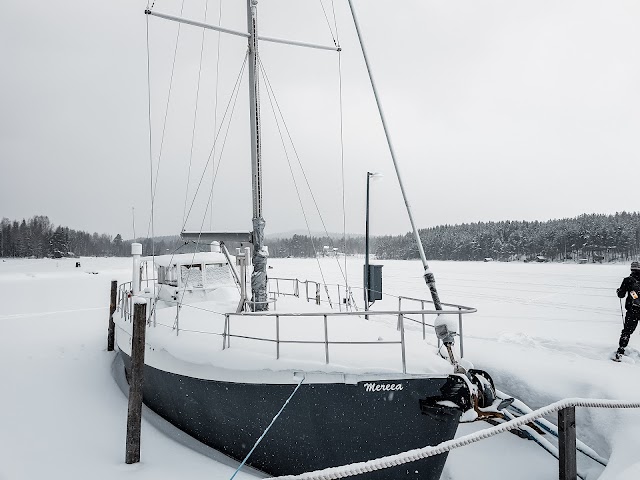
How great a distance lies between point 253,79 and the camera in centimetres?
883

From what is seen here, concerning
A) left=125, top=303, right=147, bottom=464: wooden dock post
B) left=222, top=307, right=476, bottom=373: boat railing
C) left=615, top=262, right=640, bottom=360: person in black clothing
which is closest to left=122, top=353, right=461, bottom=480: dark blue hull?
left=222, top=307, right=476, bottom=373: boat railing

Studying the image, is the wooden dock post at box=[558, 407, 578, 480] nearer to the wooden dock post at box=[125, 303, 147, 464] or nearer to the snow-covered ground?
the snow-covered ground

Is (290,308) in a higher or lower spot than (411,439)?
higher

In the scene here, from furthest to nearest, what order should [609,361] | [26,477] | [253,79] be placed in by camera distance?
[609,361] → [253,79] → [26,477]

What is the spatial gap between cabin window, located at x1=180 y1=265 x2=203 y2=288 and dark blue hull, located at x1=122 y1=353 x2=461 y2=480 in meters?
5.60

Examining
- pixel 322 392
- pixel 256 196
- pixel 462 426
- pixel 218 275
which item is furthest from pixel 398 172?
pixel 218 275

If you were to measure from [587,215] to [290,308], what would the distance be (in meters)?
119

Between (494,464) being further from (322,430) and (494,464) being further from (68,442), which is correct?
(68,442)

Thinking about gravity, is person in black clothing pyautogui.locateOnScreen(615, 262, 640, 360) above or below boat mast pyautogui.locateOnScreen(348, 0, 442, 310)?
below

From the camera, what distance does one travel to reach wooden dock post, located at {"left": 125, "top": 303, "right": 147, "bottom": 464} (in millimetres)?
6918

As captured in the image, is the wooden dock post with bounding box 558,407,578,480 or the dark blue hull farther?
the dark blue hull

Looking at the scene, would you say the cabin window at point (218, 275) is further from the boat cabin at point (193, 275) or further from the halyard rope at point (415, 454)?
the halyard rope at point (415, 454)

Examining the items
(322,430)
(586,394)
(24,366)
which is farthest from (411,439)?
(24,366)

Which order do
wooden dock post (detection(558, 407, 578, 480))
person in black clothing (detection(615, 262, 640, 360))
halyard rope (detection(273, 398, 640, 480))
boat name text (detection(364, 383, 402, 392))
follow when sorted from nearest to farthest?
halyard rope (detection(273, 398, 640, 480)) → wooden dock post (detection(558, 407, 578, 480)) → boat name text (detection(364, 383, 402, 392)) → person in black clothing (detection(615, 262, 640, 360))
